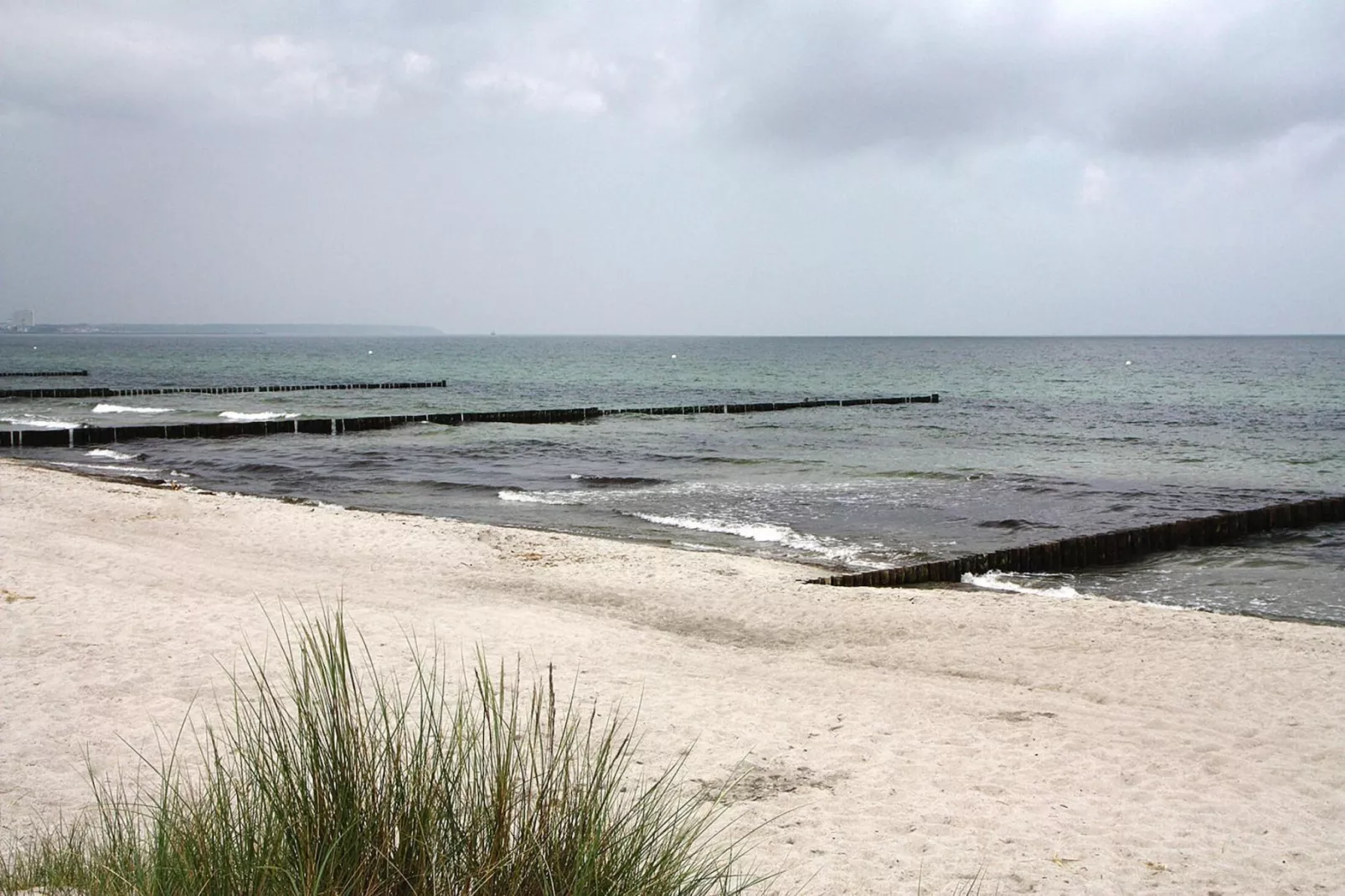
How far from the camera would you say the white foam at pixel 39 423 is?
1348 inches

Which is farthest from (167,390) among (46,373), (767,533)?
(767,533)

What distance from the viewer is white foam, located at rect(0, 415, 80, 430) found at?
34250mm

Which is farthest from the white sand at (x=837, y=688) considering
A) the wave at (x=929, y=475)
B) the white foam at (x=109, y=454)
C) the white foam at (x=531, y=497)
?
the white foam at (x=109, y=454)

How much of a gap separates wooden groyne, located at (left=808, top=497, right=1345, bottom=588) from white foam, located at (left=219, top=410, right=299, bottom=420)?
30306mm

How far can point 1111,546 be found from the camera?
586 inches

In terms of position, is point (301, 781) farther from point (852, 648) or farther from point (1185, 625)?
point (1185, 625)

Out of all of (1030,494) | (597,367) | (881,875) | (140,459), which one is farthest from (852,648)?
(597,367)


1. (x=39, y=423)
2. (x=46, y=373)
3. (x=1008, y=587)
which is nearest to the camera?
(x=1008, y=587)

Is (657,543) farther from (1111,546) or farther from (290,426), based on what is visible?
(290,426)

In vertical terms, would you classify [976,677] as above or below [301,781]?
below

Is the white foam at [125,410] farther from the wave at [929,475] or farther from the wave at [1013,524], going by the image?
the wave at [1013,524]

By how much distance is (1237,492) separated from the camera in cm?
2189

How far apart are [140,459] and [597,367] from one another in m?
74.2

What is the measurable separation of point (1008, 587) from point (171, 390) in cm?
4974
